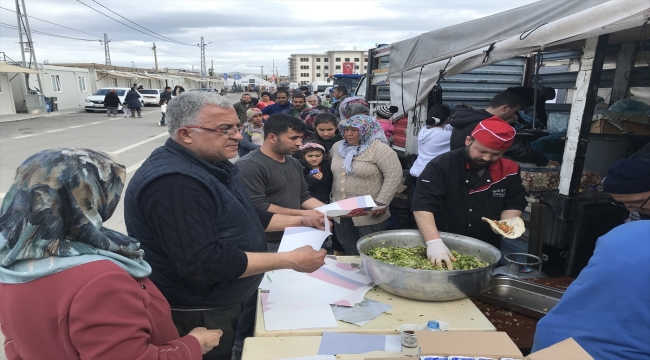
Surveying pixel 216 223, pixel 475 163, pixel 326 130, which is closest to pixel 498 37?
pixel 475 163

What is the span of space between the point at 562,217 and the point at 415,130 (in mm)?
2470

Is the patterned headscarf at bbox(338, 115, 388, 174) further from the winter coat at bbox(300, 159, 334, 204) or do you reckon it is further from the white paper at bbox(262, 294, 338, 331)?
the white paper at bbox(262, 294, 338, 331)

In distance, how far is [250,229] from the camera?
1.88 m

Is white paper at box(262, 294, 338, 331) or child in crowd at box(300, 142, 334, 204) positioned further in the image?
child in crowd at box(300, 142, 334, 204)

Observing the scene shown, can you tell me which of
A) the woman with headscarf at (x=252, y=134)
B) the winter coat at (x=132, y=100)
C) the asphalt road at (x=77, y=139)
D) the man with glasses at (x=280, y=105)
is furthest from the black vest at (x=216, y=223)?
the winter coat at (x=132, y=100)

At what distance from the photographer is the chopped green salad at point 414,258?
217 centimetres

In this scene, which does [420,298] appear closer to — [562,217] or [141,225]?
[141,225]

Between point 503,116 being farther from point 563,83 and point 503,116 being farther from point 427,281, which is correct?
point 427,281

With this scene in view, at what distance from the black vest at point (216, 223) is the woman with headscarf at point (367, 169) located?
86.8 inches

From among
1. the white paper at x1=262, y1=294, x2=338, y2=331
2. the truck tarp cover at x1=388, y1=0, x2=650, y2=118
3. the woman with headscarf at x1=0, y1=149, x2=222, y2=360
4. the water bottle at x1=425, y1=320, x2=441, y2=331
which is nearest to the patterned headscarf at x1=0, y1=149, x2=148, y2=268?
the woman with headscarf at x1=0, y1=149, x2=222, y2=360

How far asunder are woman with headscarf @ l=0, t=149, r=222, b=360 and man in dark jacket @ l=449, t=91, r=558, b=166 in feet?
10.9

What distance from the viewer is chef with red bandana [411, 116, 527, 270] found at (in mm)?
2531

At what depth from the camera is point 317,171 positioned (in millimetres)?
4352

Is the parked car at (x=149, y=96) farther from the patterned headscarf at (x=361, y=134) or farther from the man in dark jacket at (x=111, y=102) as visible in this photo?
the patterned headscarf at (x=361, y=134)
